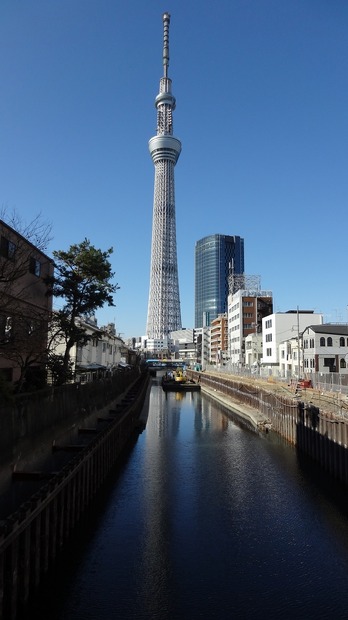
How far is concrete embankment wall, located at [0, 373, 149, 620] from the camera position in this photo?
10469mm

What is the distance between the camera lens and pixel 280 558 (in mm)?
14203

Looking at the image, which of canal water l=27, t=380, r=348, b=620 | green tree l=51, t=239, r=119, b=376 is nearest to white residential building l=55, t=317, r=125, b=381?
green tree l=51, t=239, r=119, b=376

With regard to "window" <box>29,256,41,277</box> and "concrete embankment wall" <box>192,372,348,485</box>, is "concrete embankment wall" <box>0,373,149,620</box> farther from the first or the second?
"concrete embankment wall" <box>192,372,348,485</box>

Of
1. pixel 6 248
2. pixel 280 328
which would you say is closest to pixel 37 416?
pixel 6 248

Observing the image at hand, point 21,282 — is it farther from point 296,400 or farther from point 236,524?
point 296,400

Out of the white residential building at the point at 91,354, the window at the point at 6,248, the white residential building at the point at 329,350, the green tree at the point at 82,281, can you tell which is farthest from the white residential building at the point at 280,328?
the window at the point at 6,248

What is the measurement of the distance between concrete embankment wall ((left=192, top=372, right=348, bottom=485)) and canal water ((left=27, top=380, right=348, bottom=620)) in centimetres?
114

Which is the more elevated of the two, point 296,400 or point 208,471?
point 296,400

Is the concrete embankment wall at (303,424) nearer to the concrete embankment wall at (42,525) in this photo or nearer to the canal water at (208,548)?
the canal water at (208,548)

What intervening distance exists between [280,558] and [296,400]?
1973 cm

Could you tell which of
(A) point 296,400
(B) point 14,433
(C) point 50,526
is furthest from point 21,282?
(A) point 296,400

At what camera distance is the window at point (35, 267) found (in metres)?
25.8

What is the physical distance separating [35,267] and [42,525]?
56.3 feet

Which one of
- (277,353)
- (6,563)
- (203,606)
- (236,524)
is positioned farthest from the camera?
(277,353)
